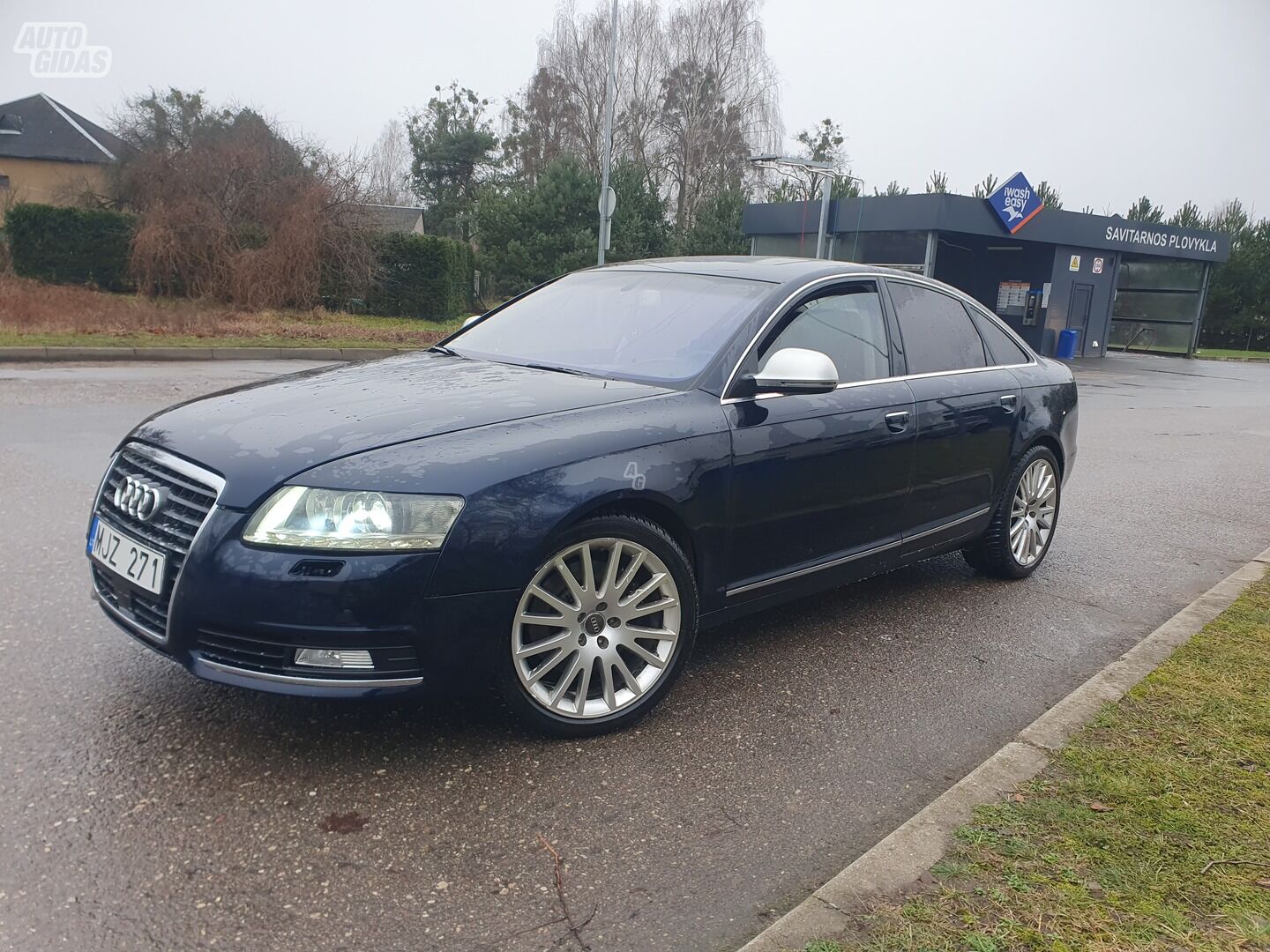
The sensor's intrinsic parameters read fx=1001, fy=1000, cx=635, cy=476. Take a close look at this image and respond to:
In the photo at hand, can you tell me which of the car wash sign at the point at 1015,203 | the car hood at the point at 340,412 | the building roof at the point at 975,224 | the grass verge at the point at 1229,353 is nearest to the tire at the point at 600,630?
the car hood at the point at 340,412

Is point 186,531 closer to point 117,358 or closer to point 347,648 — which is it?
point 347,648

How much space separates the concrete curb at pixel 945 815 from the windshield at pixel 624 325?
172 centimetres

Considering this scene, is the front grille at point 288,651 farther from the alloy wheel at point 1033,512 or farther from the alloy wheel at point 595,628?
the alloy wheel at point 1033,512

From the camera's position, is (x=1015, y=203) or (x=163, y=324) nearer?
(x=163, y=324)

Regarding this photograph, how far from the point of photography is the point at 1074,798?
2.95 m

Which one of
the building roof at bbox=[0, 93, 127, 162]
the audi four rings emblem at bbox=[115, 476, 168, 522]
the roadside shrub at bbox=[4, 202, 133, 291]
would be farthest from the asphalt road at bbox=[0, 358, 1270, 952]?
the building roof at bbox=[0, 93, 127, 162]

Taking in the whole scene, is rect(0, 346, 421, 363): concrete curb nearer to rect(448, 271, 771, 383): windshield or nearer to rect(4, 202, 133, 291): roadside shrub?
rect(448, 271, 771, 383): windshield

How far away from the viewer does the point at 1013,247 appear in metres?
29.2

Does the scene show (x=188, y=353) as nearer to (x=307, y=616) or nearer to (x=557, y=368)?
(x=557, y=368)

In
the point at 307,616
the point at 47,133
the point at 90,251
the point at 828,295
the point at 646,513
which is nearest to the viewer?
the point at 307,616

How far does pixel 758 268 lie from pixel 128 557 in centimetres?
279

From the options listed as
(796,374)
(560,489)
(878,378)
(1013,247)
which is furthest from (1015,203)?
(560,489)

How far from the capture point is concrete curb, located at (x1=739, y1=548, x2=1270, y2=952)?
2.32 meters

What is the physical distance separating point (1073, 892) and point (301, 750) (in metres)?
2.23
